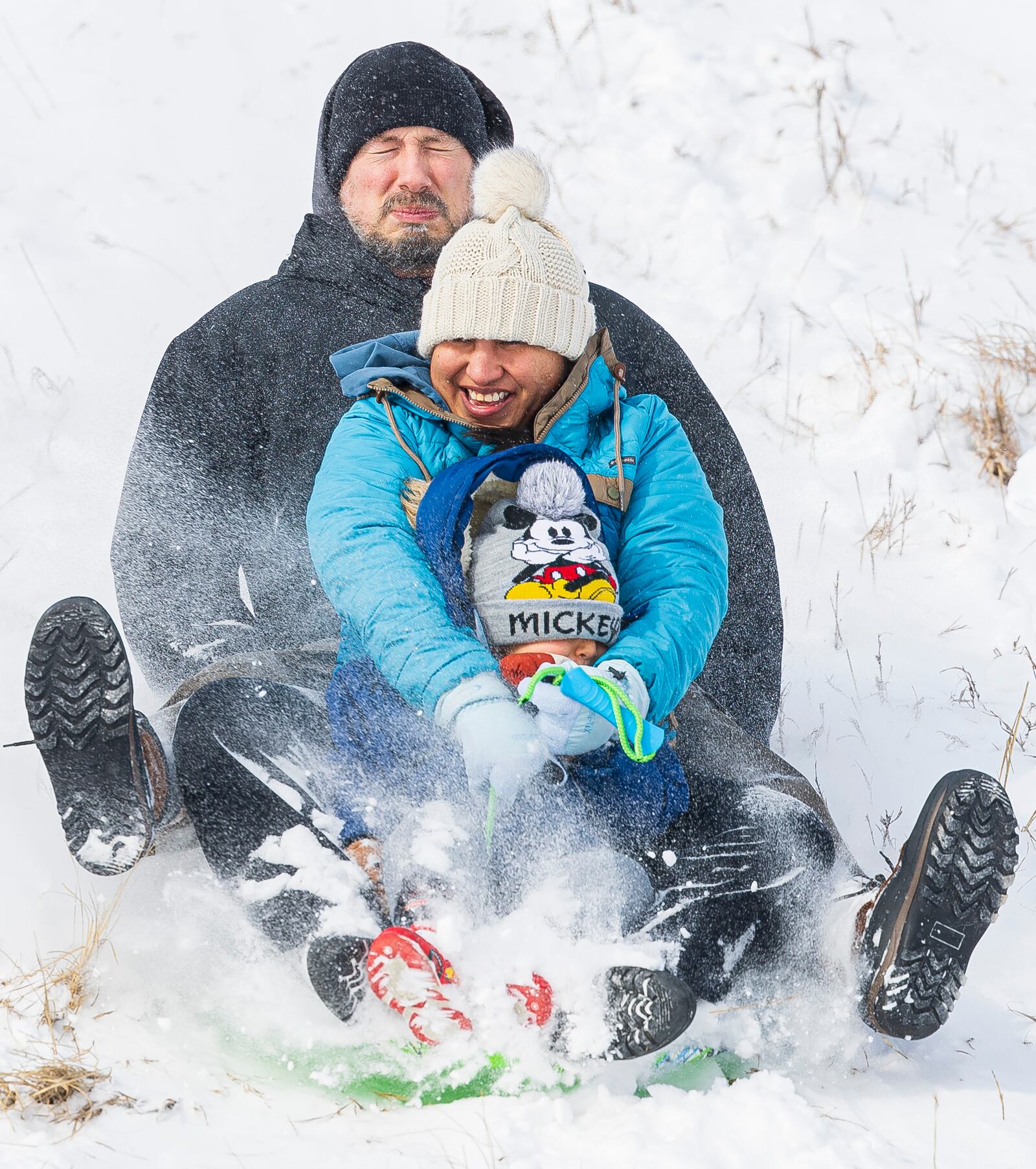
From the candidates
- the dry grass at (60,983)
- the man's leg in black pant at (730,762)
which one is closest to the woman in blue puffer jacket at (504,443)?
the man's leg in black pant at (730,762)

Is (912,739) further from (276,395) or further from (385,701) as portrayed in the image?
(276,395)

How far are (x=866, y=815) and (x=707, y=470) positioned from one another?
83 cm

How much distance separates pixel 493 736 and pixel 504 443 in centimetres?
67

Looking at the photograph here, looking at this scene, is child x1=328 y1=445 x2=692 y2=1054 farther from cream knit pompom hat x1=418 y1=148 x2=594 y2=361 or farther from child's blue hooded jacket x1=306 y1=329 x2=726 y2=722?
cream knit pompom hat x1=418 y1=148 x2=594 y2=361

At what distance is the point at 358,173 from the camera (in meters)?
3.06

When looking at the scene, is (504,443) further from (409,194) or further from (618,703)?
(409,194)

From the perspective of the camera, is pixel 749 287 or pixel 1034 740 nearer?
pixel 1034 740

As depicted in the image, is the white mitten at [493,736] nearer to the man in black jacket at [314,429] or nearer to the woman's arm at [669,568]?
the woman's arm at [669,568]

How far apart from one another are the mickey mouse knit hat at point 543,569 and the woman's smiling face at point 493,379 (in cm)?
19

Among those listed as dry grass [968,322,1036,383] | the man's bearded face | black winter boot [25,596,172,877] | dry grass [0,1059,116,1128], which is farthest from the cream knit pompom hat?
dry grass [968,322,1036,383]

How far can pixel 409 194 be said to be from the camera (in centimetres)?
297

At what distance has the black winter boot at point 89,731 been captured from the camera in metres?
1.94

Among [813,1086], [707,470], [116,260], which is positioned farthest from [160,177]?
[813,1086]

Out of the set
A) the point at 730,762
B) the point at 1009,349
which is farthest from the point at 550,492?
the point at 1009,349
